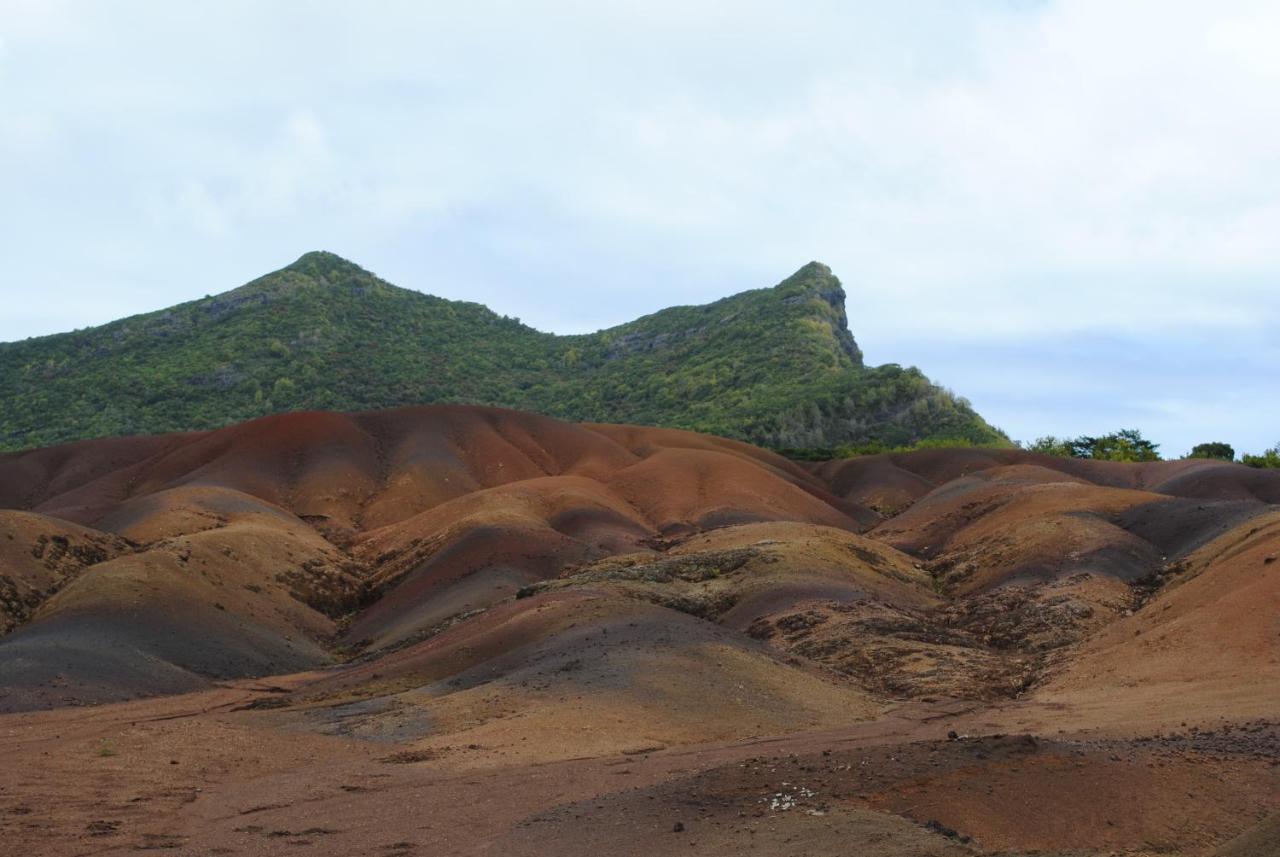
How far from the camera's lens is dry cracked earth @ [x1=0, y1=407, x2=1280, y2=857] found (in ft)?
51.7

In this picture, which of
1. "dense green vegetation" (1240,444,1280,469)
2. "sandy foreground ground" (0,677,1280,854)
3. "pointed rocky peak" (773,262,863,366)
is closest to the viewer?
"sandy foreground ground" (0,677,1280,854)

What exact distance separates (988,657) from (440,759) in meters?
16.6

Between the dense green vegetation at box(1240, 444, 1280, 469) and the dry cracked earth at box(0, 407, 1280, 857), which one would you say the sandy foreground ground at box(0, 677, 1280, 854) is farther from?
the dense green vegetation at box(1240, 444, 1280, 469)

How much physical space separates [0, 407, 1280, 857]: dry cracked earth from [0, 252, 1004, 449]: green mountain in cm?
4223

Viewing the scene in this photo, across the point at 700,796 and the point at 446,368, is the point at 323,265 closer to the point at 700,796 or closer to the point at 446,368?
the point at 446,368

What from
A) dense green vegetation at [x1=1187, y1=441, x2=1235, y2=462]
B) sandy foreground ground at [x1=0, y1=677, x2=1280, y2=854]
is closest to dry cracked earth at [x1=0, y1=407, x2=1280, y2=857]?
sandy foreground ground at [x1=0, y1=677, x2=1280, y2=854]

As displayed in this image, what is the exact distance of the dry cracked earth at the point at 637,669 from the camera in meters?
15.8

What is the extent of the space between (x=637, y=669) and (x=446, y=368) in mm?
110976

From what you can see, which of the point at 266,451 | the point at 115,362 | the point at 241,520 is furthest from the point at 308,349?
the point at 241,520

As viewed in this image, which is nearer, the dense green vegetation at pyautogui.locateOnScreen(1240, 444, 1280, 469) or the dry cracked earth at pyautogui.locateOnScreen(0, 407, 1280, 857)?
the dry cracked earth at pyautogui.locateOnScreen(0, 407, 1280, 857)

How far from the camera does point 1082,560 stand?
4006cm

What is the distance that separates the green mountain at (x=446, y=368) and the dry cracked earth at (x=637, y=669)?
42231 mm

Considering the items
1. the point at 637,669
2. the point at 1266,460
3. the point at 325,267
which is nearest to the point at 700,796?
the point at 637,669

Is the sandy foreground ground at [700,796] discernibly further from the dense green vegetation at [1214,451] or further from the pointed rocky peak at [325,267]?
the pointed rocky peak at [325,267]
